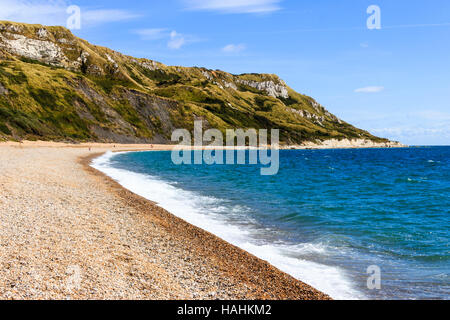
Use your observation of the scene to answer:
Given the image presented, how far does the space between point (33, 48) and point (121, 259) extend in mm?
218895

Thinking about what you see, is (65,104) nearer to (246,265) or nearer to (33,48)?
(33,48)

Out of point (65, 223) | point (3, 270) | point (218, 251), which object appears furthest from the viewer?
point (65, 223)

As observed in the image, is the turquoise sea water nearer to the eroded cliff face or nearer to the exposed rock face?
the eroded cliff face

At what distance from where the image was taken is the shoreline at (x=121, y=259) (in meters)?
8.80

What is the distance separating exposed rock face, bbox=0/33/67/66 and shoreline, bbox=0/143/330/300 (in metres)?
202

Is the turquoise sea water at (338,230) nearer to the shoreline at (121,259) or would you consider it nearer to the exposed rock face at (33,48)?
the shoreline at (121,259)

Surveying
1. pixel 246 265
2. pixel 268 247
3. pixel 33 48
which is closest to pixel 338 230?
pixel 268 247

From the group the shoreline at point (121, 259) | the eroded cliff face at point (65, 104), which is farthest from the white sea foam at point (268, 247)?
the eroded cliff face at point (65, 104)

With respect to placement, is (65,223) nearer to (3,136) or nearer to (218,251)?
(218,251)

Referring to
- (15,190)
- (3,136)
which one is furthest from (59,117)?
(15,190)

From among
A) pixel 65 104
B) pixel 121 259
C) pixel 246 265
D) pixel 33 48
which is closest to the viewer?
pixel 121 259

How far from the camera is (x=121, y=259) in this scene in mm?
11148

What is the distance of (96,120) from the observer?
139 m
